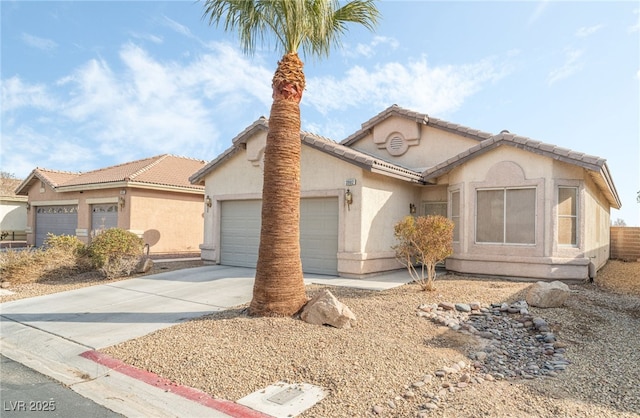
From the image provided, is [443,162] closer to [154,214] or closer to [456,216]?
[456,216]

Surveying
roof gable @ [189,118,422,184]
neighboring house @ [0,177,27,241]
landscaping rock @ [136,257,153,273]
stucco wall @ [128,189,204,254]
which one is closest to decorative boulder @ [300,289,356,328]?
roof gable @ [189,118,422,184]

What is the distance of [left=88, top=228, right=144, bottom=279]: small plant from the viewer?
1262 centimetres

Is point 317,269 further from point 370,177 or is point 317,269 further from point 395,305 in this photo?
point 395,305

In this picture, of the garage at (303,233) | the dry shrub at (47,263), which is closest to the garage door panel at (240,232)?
the garage at (303,233)

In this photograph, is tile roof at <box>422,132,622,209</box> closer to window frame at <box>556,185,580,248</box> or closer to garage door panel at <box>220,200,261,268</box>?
window frame at <box>556,185,580,248</box>

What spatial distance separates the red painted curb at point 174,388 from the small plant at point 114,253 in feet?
22.9

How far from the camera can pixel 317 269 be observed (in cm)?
1302

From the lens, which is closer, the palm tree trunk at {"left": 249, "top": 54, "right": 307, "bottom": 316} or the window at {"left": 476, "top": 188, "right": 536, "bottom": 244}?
the palm tree trunk at {"left": 249, "top": 54, "right": 307, "bottom": 316}

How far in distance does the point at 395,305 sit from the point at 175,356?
4484 mm

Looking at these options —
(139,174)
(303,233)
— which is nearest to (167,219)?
(139,174)

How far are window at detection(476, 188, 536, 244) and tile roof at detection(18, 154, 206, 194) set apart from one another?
1413 cm

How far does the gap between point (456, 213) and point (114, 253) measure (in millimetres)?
11319

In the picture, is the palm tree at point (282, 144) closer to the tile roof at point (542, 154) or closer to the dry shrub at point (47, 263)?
the tile roof at point (542, 154)

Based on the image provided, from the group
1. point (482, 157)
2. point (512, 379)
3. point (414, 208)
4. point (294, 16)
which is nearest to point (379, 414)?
point (512, 379)
